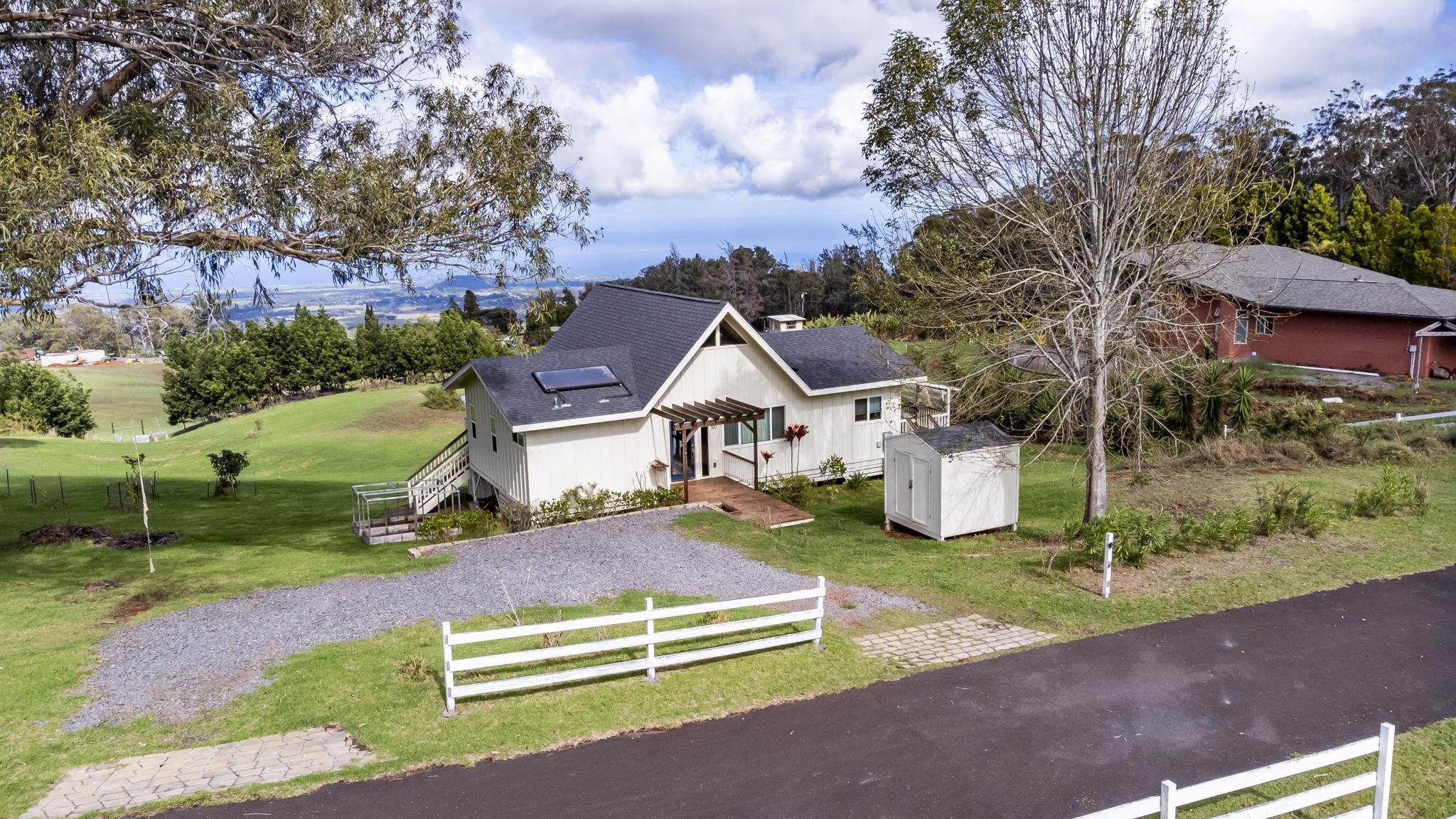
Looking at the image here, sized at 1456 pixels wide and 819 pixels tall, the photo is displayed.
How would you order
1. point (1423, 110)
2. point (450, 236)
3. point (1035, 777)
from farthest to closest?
point (1423, 110), point (450, 236), point (1035, 777)

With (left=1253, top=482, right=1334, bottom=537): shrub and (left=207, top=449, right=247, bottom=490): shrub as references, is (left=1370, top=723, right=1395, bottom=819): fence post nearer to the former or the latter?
(left=1253, top=482, right=1334, bottom=537): shrub

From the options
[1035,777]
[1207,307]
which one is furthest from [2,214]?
[1207,307]

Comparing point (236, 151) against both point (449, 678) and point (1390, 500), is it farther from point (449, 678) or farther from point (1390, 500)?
point (1390, 500)

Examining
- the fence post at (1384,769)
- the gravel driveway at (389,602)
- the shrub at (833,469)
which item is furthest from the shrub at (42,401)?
the fence post at (1384,769)

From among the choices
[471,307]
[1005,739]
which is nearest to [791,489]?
[1005,739]

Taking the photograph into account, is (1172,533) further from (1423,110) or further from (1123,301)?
(1423,110)

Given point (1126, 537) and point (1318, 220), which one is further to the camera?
point (1318, 220)

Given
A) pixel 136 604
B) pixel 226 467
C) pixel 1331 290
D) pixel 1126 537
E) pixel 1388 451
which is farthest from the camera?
pixel 1331 290

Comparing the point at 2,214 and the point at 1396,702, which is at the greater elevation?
the point at 2,214
